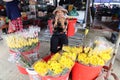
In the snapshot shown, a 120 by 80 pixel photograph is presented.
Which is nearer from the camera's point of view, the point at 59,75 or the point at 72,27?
the point at 59,75

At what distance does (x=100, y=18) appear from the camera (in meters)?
6.97

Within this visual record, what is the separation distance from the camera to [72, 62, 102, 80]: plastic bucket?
1780mm

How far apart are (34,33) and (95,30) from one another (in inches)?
131

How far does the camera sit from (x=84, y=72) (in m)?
1.82

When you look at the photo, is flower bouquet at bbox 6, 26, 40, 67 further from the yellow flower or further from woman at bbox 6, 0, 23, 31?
woman at bbox 6, 0, 23, 31

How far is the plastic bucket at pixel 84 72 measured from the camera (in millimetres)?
1780

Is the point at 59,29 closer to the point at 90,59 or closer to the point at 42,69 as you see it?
the point at 90,59

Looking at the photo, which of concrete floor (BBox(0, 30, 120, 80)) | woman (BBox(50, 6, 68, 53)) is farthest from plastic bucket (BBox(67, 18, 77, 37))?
woman (BBox(50, 6, 68, 53))

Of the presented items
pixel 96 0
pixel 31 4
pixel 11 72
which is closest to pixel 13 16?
pixel 31 4

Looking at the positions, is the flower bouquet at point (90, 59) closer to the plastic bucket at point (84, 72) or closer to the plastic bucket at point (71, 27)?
the plastic bucket at point (84, 72)

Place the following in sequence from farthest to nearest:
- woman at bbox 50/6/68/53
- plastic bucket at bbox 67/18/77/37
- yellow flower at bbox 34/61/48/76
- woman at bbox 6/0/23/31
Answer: plastic bucket at bbox 67/18/77/37 → woman at bbox 6/0/23/31 → woman at bbox 50/6/68/53 → yellow flower at bbox 34/61/48/76

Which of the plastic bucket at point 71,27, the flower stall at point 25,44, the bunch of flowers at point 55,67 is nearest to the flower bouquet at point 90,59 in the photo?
the bunch of flowers at point 55,67

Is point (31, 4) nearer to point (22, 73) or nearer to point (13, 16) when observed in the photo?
point (13, 16)

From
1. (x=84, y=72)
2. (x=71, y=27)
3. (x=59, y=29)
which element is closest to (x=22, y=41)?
(x=59, y=29)
